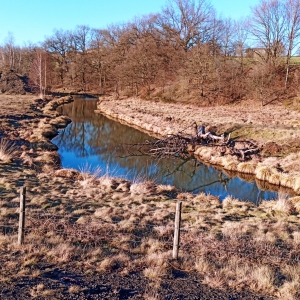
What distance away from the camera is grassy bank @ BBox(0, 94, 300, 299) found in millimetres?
5328

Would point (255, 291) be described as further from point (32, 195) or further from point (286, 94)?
point (286, 94)

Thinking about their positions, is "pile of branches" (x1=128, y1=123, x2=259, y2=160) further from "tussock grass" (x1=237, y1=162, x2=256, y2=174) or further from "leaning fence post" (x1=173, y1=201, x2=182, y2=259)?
"leaning fence post" (x1=173, y1=201, x2=182, y2=259)

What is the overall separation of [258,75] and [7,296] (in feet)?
112

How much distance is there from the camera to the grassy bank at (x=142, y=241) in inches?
210

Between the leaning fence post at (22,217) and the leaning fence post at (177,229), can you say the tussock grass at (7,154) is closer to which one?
the leaning fence post at (22,217)

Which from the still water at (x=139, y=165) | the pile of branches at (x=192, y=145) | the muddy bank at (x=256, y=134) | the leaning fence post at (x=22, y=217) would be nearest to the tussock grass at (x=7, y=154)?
the still water at (x=139, y=165)

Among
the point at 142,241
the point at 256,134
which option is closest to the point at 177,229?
the point at 142,241

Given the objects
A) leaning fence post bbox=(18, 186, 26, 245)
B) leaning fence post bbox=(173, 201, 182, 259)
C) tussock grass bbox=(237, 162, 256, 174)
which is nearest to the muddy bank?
tussock grass bbox=(237, 162, 256, 174)

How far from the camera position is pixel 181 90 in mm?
42906

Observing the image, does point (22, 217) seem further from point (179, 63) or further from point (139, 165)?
point (179, 63)

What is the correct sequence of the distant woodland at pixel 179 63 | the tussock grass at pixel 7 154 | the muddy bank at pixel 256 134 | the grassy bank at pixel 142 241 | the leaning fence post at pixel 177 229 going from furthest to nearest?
the distant woodland at pixel 179 63, the muddy bank at pixel 256 134, the tussock grass at pixel 7 154, the leaning fence post at pixel 177 229, the grassy bank at pixel 142 241

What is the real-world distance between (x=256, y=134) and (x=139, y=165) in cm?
847

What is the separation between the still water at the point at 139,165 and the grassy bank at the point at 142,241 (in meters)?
2.33

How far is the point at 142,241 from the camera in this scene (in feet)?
23.4
